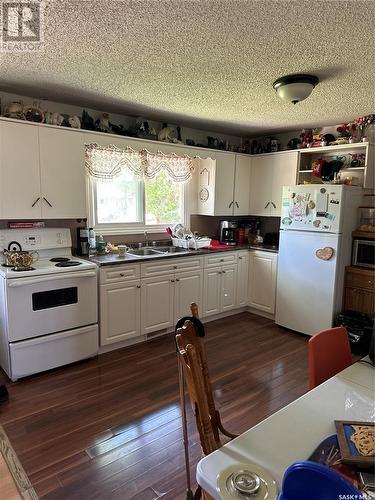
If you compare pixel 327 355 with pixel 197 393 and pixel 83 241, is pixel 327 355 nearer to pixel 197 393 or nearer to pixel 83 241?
pixel 197 393

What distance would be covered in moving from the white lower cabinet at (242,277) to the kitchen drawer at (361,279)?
1.25 meters

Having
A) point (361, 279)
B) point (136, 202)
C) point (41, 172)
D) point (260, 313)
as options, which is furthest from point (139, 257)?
point (361, 279)

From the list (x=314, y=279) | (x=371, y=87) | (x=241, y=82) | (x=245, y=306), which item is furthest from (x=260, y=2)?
(x=245, y=306)

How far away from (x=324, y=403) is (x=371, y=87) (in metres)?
2.50

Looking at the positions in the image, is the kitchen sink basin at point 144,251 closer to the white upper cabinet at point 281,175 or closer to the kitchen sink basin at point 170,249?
the kitchen sink basin at point 170,249

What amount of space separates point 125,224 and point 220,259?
121 centimetres

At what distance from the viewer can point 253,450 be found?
39.5 inches

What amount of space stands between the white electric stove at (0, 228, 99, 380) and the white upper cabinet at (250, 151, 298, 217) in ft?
8.35

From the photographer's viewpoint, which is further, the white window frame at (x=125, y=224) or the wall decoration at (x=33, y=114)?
the white window frame at (x=125, y=224)

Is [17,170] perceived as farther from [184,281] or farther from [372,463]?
[372,463]

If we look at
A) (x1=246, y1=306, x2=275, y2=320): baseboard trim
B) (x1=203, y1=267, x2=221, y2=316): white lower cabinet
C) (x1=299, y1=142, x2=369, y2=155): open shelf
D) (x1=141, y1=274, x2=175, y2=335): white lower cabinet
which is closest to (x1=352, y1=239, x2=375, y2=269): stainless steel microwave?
(x1=299, y1=142, x2=369, y2=155): open shelf

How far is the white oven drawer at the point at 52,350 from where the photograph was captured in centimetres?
264

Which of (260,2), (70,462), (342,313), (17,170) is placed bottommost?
(70,462)

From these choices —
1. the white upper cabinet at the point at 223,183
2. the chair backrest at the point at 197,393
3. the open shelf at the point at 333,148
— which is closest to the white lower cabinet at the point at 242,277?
the white upper cabinet at the point at 223,183
